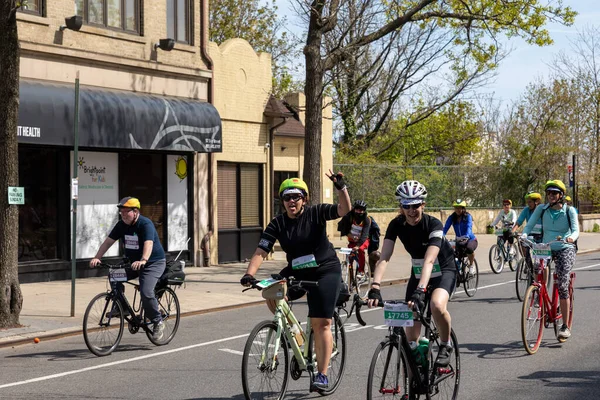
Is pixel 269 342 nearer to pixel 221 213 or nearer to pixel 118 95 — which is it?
pixel 118 95

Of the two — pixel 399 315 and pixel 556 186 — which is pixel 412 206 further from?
pixel 556 186

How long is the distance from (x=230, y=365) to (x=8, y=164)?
4668 millimetres

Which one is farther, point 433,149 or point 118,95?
point 433,149

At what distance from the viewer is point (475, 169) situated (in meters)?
38.1

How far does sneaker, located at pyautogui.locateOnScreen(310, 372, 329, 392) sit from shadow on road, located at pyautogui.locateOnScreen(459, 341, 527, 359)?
2811mm

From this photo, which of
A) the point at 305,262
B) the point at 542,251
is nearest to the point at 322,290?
the point at 305,262

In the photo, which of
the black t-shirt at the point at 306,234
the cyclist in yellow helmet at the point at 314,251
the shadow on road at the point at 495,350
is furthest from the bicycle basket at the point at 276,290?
the shadow on road at the point at 495,350

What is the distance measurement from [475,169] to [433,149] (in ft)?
33.6

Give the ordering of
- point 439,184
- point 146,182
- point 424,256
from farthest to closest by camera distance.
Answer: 1. point 439,184
2. point 146,182
3. point 424,256

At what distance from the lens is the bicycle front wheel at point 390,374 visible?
19.1ft

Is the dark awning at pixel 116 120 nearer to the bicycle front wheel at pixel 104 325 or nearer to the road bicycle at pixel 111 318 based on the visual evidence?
the road bicycle at pixel 111 318

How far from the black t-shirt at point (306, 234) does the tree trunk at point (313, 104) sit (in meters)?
11.2

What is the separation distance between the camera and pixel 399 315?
5887 mm

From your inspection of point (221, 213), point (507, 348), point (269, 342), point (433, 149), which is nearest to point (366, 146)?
point (433, 149)
